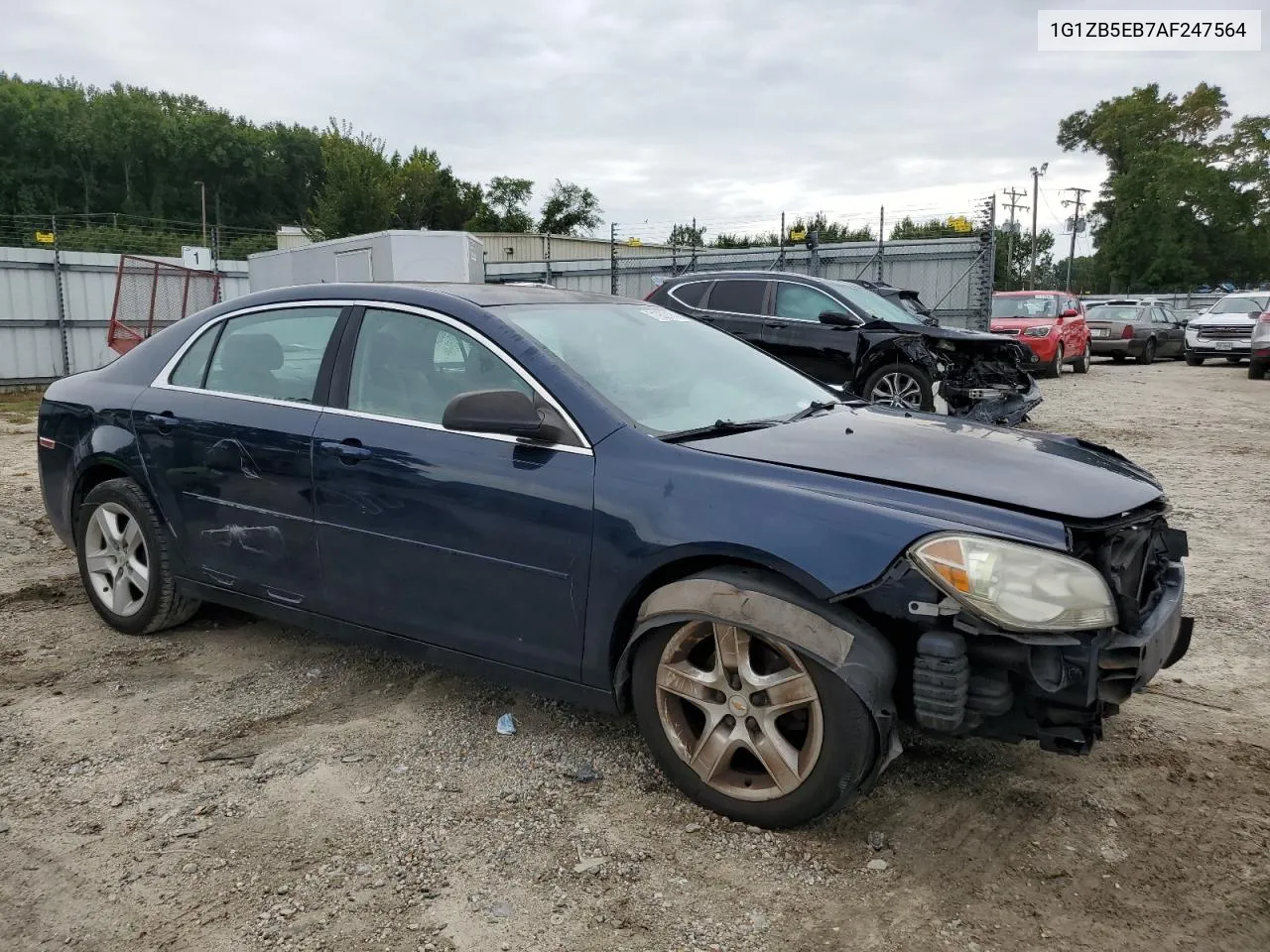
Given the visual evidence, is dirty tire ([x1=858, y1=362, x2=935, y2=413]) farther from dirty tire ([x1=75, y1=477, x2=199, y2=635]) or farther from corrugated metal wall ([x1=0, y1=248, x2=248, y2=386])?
corrugated metal wall ([x1=0, y1=248, x2=248, y2=386])

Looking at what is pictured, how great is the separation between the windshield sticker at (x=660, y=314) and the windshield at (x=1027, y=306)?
54.1 ft

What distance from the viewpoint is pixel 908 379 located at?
995 centimetres

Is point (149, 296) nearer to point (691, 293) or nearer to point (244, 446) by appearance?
point (691, 293)

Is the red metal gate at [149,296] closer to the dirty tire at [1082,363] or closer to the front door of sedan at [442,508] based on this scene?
the front door of sedan at [442,508]

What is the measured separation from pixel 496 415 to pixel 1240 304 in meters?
24.3

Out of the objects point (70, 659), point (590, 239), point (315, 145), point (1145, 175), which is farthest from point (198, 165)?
point (70, 659)

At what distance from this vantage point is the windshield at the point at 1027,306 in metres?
18.9

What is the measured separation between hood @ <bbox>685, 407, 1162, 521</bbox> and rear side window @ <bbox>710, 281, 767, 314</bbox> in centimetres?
730

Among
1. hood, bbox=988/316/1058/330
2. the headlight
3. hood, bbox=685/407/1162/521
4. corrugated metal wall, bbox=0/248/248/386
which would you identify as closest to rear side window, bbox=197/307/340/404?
hood, bbox=685/407/1162/521

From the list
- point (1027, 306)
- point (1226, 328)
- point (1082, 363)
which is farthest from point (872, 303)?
point (1226, 328)

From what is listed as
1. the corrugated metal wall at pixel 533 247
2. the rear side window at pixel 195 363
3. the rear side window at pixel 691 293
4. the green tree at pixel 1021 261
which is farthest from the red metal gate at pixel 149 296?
the green tree at pixel 1021 261

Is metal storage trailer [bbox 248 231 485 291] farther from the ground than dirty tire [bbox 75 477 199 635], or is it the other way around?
metal storage trailer [bbox 248 231 485 291]

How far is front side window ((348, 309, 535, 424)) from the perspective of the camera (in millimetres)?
3357

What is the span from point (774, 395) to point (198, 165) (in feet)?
277
